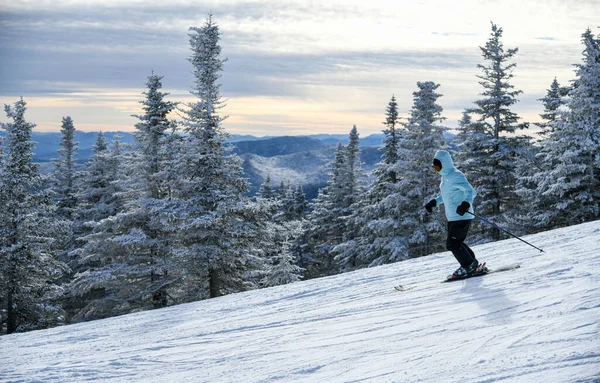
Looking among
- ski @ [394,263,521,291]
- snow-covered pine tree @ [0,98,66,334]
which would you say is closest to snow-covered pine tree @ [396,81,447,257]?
ski @ [394,263,521,291]

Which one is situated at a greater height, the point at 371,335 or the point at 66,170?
the point at 371,335

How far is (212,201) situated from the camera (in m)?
20.0

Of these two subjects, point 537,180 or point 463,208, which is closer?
point 463,208

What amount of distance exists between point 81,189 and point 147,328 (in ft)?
103

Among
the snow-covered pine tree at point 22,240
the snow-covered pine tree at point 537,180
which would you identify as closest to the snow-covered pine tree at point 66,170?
the snow-covered pine tree at point 22,240

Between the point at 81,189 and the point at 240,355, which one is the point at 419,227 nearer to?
the point at 240,355

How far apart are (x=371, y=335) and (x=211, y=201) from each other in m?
15.1

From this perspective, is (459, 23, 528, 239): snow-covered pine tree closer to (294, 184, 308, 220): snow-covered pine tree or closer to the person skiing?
the person skiing

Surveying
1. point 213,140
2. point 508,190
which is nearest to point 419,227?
point 508,190

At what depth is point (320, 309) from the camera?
25.2 ft

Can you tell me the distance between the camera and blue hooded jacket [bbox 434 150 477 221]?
735cm

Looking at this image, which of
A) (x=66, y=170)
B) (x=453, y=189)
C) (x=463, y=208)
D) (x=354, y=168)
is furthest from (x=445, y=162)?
(x=66, y=170)

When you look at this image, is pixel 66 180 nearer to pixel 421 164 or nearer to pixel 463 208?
pixel 421 164

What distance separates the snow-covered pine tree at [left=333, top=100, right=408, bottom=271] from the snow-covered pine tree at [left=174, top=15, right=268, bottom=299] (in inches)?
273
